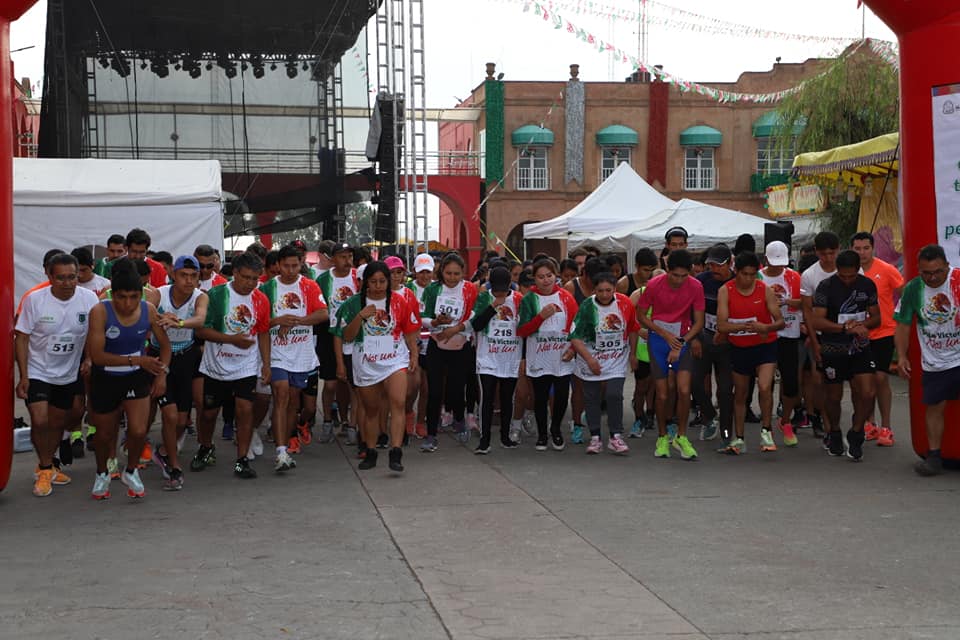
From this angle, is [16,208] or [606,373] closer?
[606,373]

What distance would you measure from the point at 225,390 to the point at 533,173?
3825 cm

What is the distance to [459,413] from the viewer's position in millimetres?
11398

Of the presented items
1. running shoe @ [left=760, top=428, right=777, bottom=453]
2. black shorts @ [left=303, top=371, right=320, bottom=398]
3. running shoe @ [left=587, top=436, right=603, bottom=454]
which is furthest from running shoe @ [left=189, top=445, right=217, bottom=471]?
running shoe @ [left=760, top=428, right=777, bottom=453]

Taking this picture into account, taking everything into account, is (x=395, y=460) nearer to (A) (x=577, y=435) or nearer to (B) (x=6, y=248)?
(A) (x=577, y=435)

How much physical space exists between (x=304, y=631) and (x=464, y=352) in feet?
20.4

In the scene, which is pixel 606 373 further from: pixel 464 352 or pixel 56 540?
pixel 56 540

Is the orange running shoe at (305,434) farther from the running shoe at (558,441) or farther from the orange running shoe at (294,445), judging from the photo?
the running shoe at (558,441)

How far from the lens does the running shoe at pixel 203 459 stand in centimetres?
964

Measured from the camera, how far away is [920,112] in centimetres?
898

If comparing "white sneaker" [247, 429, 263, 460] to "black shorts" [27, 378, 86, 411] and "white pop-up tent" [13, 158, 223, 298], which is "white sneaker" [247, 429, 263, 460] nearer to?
"black shorts" [27, 378, 86, 411]

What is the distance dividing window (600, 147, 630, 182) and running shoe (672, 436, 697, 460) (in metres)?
37.6

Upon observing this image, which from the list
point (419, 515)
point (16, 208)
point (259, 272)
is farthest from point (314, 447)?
point (16, 208)

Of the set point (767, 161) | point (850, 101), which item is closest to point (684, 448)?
point (850, 101)

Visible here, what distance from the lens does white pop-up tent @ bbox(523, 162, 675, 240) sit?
22.1 metres
